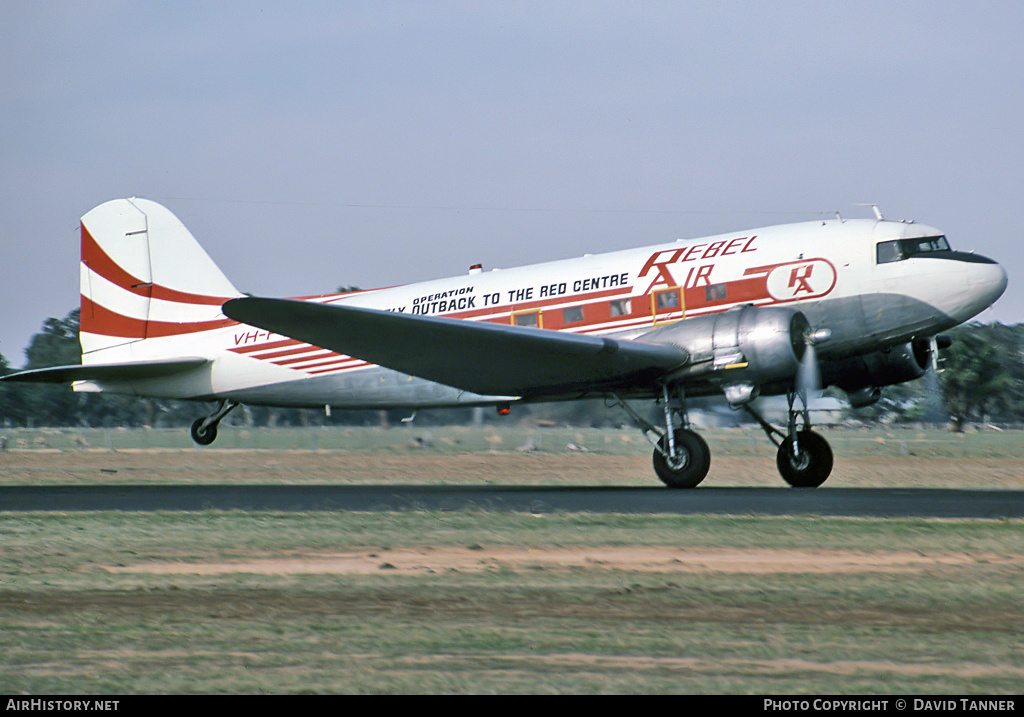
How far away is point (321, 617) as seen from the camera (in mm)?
8352

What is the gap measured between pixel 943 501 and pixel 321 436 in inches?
1256

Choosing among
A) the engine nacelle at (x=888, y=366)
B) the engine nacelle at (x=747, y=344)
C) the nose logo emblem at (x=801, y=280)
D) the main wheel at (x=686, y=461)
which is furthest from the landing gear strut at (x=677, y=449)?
the engine nacelle at (x=888, y=366)

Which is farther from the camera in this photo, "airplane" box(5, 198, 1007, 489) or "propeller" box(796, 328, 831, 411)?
"propeller" box(796, 328, 831, 411)

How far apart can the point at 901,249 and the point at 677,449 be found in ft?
16.8

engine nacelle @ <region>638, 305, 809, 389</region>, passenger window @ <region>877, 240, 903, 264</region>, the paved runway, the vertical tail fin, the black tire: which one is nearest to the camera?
the paved runway

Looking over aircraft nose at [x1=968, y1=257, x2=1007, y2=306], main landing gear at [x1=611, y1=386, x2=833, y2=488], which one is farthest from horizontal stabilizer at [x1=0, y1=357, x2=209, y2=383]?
aircraft nose at [x1=968, y1=257, x2=1007, y2=306]

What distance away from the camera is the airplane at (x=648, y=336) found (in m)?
18.6

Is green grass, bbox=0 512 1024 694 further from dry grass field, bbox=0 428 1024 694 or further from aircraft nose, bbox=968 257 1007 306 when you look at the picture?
aircraft nose, bbox=968 257 1007 306

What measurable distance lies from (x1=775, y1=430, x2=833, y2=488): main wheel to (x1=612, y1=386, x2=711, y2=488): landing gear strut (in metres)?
1.98

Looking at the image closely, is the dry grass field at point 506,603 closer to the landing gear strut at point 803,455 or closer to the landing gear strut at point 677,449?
the landing gear strut at point 677,449

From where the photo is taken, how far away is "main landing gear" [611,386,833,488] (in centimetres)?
1919

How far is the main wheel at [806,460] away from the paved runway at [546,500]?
42.2 inches

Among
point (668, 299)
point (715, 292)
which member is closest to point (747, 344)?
point (715, 292)

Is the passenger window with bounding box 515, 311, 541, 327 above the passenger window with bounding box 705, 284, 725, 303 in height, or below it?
below
